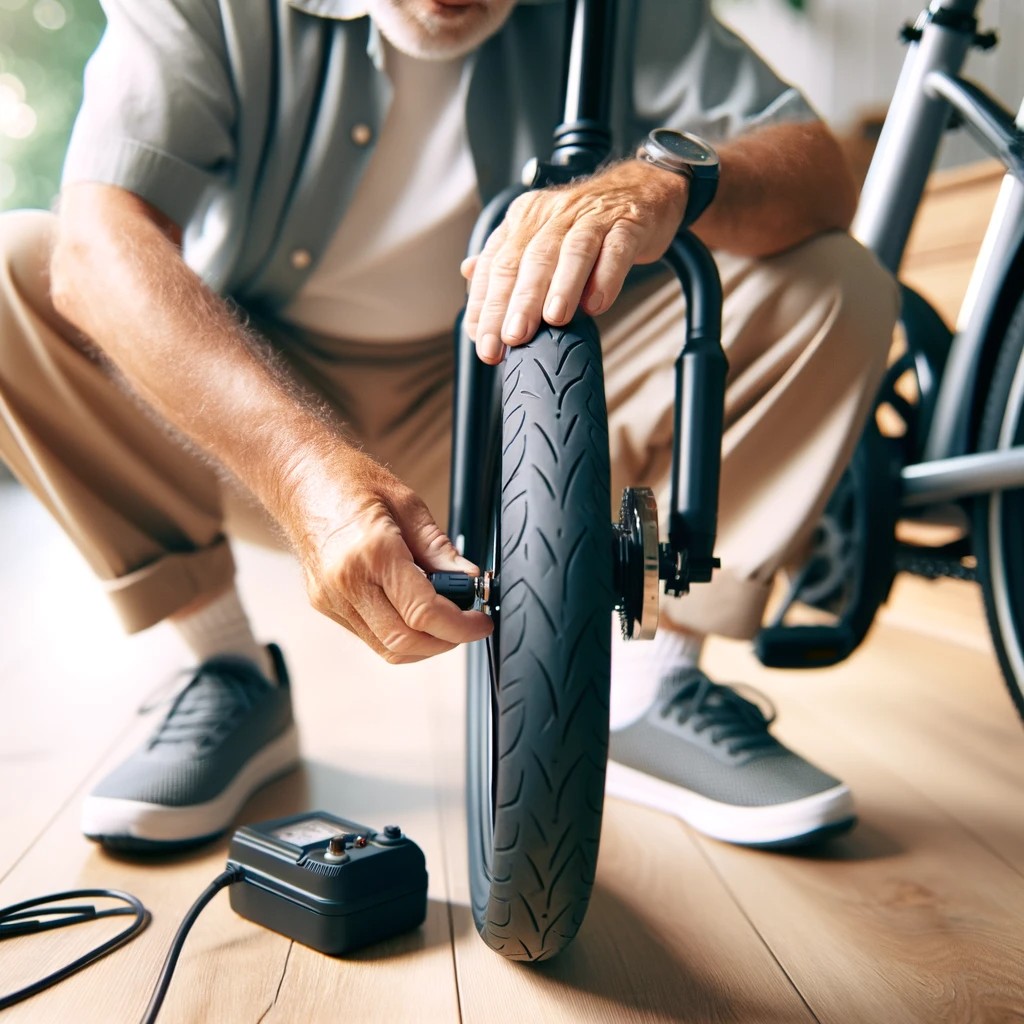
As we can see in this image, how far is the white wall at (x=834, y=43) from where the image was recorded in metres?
2.65

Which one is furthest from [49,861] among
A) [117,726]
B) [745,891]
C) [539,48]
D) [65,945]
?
[539,48]

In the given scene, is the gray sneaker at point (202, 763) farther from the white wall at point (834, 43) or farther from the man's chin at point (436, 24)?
the white wall at point (834, 43)

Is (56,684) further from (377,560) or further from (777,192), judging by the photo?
(777,192)

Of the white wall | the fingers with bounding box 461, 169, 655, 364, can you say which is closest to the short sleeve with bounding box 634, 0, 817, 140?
the fingers with bounding box 461, 169, 655, 364

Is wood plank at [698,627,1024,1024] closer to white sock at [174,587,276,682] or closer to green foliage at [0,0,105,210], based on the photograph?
white sock at [174,587,276,682]

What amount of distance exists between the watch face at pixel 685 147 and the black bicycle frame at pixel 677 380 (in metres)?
0.04

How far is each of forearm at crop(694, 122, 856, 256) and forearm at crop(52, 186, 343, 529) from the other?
1.22ft

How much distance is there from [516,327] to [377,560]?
0.16 metres

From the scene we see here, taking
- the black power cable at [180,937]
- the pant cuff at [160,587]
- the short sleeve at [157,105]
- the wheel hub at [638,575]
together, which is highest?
the short sleeve at [157,105]

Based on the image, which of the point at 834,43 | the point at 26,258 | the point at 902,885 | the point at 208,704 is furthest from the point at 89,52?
the point at 902,885

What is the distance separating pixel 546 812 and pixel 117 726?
0.85 metres

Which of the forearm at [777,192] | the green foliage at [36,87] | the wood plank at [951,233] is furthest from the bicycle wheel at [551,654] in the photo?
the green foliage at [36,87]

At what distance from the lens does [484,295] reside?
1.98ft

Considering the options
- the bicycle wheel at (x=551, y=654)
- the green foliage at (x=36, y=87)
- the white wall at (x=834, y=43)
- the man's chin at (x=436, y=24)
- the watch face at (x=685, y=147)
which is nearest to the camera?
the bicycle wheel at (x=551, y=654)
